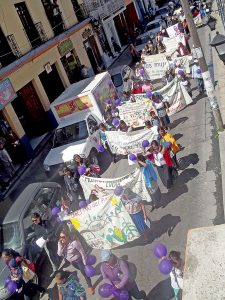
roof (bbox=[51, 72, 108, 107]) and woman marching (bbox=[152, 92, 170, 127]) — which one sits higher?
roof (bbox=[51, 72, 108, 107])

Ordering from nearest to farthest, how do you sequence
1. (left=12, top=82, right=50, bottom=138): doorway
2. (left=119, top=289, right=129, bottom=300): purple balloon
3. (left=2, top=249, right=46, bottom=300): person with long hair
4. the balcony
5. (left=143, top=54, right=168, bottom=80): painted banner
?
1. (left=119, top=289, right=129, bottom=300): purple balloon
2. (left=2, top=249, right=46, bottom=300): person with long hair
3. (left=143, top=54, right=168, bottom=80): painted banner
4. (left=12, top=82, right=50, bottom=138): doorway
5. the balcony

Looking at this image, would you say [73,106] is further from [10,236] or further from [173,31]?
[173,31]

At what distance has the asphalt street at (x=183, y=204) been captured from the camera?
8.45m

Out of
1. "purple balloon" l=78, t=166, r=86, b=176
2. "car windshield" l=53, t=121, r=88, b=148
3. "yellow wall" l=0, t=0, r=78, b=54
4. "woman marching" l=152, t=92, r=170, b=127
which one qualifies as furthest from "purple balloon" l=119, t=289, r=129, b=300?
"yellow wall" l=0, t=0, r=78, b=54

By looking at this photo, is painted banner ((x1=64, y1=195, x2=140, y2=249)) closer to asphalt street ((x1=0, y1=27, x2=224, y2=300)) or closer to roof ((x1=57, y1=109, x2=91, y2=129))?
asphalt street ((x1=0, y1=27, x2=224, y2=300))

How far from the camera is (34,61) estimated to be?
21.9 metres

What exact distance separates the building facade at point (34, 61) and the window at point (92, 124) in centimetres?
503

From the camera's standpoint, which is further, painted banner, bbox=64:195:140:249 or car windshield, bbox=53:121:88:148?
car windshield, bbox=53:121:88:148

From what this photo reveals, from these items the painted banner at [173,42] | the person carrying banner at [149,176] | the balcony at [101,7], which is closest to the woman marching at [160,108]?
the person carrying banner at [149,176]

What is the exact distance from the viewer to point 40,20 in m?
23.7

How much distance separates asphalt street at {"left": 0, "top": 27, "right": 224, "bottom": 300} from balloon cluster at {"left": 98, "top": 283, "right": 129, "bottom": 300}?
51 cm

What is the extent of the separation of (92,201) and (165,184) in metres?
2.42

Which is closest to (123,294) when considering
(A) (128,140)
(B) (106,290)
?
(B) (106,290)

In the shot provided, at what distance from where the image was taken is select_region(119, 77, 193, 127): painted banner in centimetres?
1561
